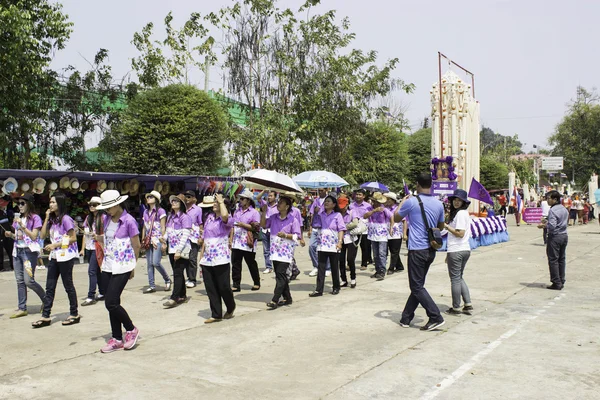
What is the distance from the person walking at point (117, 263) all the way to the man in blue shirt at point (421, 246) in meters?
3.08

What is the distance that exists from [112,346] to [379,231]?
6497 millimetres

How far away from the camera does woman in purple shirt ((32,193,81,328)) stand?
738 centimetres

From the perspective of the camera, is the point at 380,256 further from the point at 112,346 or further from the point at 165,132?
the point at 165,132

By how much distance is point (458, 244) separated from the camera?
25.5ft

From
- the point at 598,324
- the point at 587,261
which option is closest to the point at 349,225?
the point at 598,324

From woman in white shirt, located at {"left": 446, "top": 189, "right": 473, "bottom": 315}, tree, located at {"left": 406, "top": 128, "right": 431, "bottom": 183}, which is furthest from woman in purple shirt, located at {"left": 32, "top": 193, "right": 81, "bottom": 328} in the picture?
tree, located at {"left": 406, "top": 128, "right": 431, "bottom": 183}

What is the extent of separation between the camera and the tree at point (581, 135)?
49.6m

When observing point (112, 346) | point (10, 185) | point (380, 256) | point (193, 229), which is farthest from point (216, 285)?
point (10, 185)

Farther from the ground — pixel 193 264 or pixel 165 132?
pixel 165 132

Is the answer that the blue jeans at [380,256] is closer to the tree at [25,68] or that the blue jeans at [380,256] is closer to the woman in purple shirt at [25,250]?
the woman in purple shirt at [25,250]

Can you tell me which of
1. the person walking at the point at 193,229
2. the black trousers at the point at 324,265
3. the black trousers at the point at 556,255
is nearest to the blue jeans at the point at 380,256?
the black trousers at the point at 324,265

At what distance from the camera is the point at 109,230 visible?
6441 millimetres

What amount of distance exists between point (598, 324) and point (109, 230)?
5951mm

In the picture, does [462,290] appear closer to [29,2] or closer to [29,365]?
[29,365]
